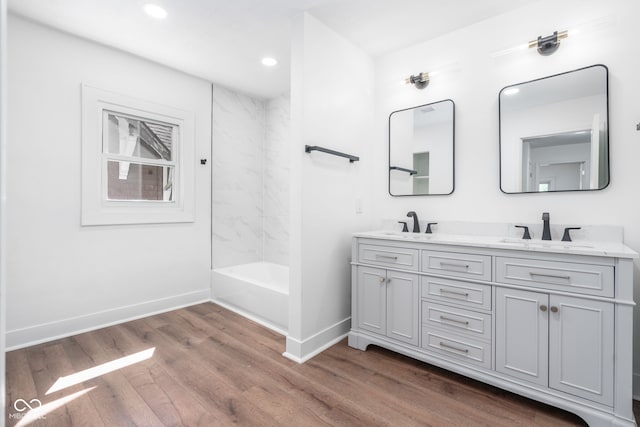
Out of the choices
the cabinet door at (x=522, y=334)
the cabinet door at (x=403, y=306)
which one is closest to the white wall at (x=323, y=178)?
the cabinet door at (x=403, y=306)

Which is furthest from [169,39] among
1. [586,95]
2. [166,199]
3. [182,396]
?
[586,95]

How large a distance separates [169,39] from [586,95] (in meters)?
3.03

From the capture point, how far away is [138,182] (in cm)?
294

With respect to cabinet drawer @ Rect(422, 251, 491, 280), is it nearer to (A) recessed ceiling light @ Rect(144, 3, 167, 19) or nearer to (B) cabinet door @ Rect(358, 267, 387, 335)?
(B) cabinet door @ Rect(358, 267, 387, 335)

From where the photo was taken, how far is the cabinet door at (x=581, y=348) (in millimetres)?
1473

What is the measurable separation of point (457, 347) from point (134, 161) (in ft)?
9.98

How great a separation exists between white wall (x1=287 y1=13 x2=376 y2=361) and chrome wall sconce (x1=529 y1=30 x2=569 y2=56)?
1262 mm

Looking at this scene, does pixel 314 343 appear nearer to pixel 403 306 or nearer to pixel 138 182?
pixel 403 306

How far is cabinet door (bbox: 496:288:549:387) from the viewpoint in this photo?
163 centimetres

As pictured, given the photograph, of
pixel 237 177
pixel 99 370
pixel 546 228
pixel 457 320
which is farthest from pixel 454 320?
pixel 237 177

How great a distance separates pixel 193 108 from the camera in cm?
329

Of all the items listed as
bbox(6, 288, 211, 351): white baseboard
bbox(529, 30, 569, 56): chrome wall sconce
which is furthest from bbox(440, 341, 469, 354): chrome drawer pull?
bbox(6, 288, 211, 351): white baseboard

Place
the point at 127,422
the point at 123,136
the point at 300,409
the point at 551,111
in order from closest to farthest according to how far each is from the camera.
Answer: the point at 127,422, the point at 300,409, the point at 551,111, the point at 123,136

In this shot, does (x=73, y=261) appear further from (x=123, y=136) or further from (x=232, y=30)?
(x=232, y=30)
